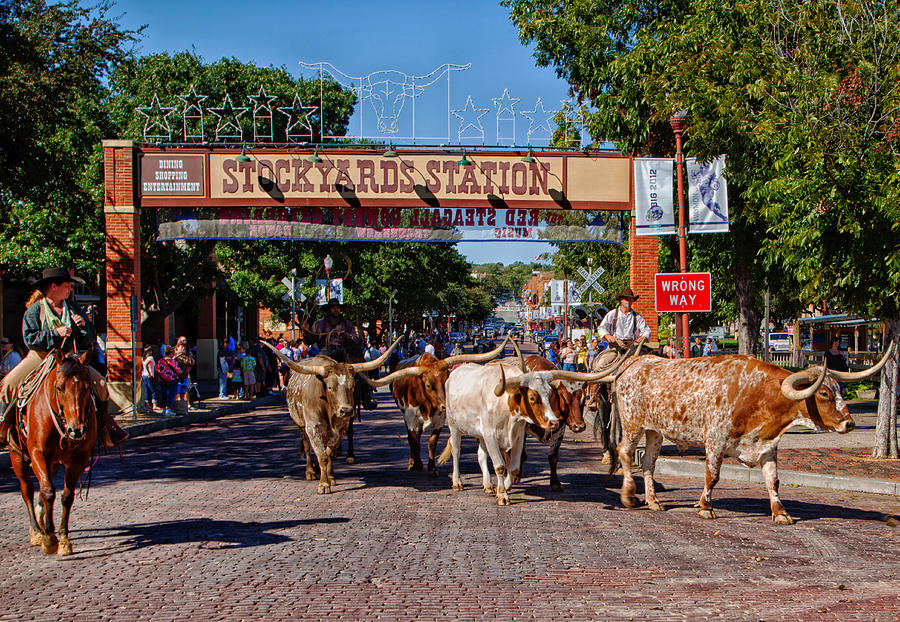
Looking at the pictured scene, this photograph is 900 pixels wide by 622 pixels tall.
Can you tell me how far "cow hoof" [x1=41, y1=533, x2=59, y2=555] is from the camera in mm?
7820

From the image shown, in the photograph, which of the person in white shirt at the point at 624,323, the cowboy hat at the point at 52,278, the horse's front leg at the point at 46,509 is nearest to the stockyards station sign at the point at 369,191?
the person in white shirt at the point at 624,323

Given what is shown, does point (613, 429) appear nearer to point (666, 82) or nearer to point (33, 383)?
point (33, 383)

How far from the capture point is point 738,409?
944 centimetres

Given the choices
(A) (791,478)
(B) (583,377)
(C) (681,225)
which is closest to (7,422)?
(B) (583,377)

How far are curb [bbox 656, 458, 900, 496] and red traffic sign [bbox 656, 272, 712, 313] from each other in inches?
117

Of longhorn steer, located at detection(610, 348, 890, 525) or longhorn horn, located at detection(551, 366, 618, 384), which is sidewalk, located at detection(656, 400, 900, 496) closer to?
longhorn steer, located at detection(610, 348, 890, 525)

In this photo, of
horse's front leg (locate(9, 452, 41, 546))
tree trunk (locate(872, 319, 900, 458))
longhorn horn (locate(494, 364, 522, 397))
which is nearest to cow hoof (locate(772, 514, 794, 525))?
longhorn horn (locate(494, 364, 522, 397))

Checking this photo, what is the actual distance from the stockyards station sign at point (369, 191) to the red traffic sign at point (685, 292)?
7718 millimetres

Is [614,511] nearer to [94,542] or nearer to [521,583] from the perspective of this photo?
[521,583]

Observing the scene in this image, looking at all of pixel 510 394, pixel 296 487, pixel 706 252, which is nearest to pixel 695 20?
pixel 706 252

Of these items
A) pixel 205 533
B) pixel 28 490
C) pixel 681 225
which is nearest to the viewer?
pixel 28 490

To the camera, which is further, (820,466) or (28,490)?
(820,466)

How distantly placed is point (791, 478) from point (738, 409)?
332cm

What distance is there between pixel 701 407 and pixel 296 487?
5318 millimetres
